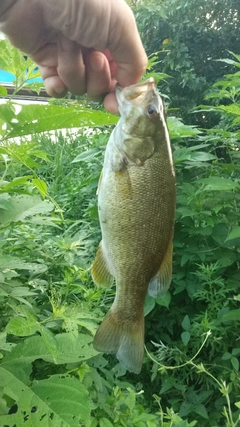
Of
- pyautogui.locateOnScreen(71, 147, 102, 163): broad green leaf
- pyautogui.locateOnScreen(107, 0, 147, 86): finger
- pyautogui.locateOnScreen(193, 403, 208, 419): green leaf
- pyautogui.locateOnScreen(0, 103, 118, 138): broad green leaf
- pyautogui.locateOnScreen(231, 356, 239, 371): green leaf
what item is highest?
pyautogui.locateOnScreen(107, 0, 147, 86): finger

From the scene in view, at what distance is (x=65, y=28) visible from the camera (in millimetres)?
879

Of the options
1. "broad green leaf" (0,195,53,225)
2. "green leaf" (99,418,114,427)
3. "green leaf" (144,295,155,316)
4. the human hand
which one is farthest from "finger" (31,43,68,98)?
"green leaf" (144,295,155,316)

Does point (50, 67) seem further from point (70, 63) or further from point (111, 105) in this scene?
point (111, 105)

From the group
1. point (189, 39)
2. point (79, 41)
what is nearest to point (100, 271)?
point (79, 41)

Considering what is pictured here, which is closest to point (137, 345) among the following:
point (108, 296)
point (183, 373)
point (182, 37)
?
point (108, 296)

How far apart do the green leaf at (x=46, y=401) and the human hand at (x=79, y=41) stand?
616mm

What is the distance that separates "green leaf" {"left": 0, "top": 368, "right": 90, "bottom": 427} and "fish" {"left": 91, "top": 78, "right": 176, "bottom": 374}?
0.76 ft

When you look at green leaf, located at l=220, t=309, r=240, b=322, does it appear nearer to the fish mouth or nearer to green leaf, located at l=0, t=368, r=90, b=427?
green leaf, located at l=0, t=368, r=90, b=427

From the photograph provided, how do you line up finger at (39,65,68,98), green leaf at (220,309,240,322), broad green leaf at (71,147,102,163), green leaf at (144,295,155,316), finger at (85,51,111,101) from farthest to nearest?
green leaf at (144,295,155,316)
green leaf at (220,309,240,322)
broad green leaf at (71,147,102,163)
finger at (39,65,68,98)
finger at (85,51,111,101)

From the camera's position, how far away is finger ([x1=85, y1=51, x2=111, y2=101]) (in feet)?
3.18

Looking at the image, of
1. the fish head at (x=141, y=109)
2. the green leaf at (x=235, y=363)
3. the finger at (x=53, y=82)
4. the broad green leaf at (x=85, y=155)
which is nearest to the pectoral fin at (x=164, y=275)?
the fish head at (x=141, y=109)

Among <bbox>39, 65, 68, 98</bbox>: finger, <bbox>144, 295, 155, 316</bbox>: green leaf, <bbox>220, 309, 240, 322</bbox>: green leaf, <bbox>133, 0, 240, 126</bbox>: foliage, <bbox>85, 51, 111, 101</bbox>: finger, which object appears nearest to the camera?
<bbox>85, 51, 111, 101</bbox>: finger

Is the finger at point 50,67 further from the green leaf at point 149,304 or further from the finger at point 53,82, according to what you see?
the green leaf at point 149,304

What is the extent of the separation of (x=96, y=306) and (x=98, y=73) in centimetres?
82
